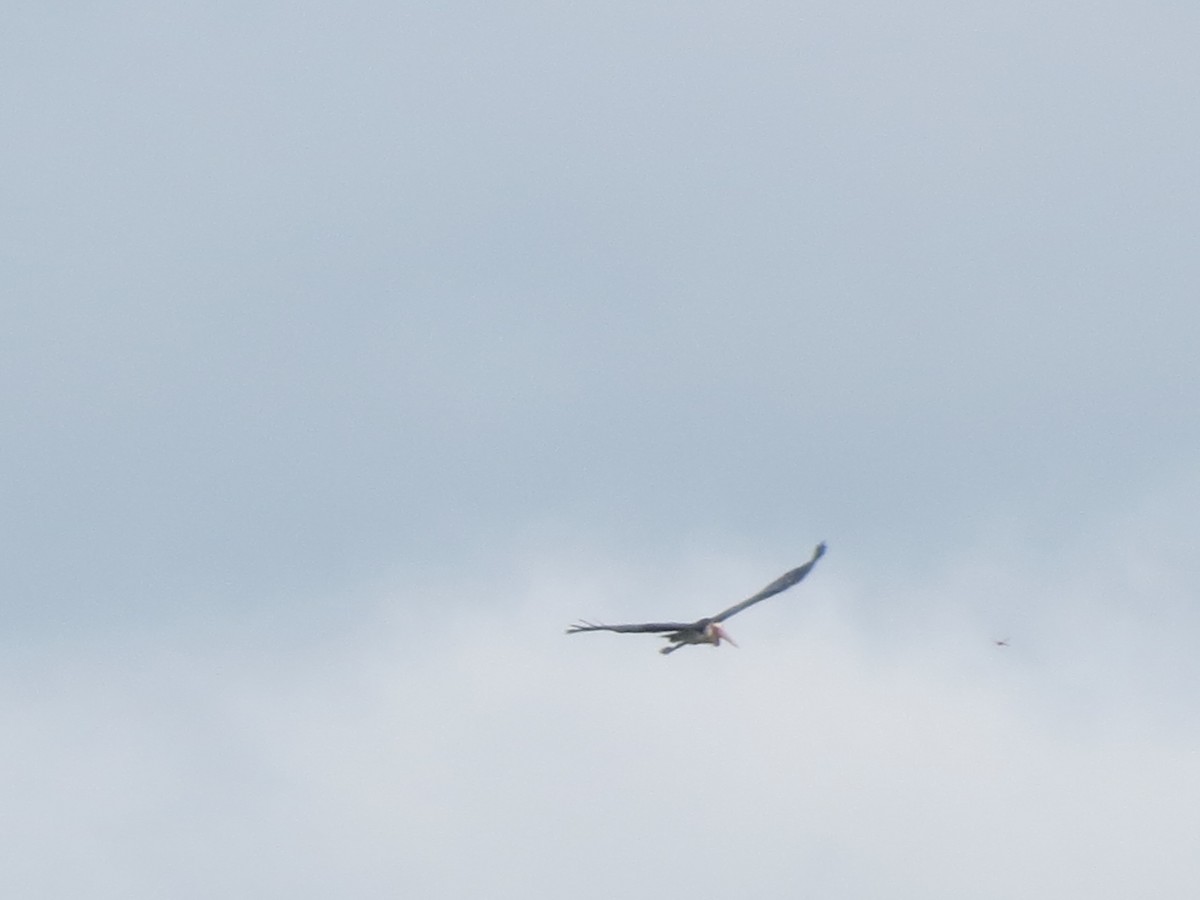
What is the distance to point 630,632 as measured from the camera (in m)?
120

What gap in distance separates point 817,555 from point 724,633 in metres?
7.14

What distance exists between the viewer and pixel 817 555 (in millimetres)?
117938

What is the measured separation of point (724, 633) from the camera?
12350 cm

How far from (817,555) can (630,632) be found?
7645 mm

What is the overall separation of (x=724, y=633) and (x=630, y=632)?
5130 millimetres
